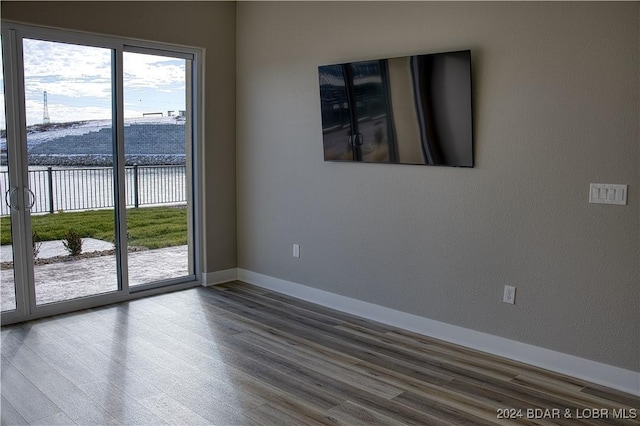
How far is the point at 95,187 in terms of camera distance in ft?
14.8

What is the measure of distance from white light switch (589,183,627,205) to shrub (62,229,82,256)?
3.78 m

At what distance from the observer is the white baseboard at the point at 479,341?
319 cm

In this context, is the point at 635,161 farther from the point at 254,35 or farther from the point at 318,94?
the point at 254,35

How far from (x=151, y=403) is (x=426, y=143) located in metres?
2.38

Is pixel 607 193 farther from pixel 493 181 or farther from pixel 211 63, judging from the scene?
pixel 211 63

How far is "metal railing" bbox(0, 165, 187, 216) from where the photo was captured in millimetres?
4195

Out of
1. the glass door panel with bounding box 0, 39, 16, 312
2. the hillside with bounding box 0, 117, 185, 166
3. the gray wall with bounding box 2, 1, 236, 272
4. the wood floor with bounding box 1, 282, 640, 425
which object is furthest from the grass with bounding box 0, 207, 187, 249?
the wood floor with bounding box 1, 282, 640, 425

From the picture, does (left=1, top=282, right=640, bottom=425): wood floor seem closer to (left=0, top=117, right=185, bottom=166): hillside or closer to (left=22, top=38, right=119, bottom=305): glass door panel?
(left=22, top=38, right=119, bottom=305): glass door panel

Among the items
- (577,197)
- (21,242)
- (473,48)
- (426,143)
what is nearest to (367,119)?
(426,143)

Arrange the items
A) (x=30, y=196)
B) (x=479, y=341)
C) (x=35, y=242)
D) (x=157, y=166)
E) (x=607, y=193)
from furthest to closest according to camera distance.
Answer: (x=157, y=166) < (x=35, y=242) < (x=30, y=196) < (x=479, y=341) < (x=607, y=193)

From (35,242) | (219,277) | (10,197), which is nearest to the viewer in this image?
(10,197)

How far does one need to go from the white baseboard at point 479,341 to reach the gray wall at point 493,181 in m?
0.06

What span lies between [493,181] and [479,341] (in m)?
1.10

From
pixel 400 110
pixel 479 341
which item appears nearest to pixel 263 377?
pixel 479 341
